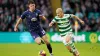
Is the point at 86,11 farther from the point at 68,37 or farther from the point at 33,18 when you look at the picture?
the point at 68,37

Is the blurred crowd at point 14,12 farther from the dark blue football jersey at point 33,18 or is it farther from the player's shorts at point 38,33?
the dark blue football jersey at point 33,18

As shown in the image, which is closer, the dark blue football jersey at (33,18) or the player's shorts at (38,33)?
the dark blue football jersey at (33,18)

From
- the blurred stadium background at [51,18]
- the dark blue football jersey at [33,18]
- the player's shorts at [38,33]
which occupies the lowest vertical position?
the blurred stadium background at [51,18]

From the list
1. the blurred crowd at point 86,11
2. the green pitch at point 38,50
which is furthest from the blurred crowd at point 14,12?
the green pitch at point 38,50

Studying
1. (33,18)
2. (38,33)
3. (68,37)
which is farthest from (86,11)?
(68,37)

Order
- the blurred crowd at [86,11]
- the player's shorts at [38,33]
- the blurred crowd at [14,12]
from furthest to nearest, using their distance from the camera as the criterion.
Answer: the blurred crowd at [14,12] < the blurred crowd at [86,11] < the player's shorts at [38,33]

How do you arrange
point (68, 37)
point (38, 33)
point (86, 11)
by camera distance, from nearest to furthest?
point (68, 37)
point (38, 33)
point (86, 11)

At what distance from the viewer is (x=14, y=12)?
33.0 meters

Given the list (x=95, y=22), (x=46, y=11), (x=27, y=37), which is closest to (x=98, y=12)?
(x=95, y=22)

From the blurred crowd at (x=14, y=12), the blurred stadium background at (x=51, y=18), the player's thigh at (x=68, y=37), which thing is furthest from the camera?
the blurred crowd at (x=14, y=12)

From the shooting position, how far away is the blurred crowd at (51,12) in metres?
31.7

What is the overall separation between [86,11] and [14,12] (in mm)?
5873

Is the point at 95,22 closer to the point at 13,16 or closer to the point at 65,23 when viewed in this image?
the point at 13,16

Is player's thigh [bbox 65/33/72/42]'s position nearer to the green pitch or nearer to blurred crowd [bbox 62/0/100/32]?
the green pitch
